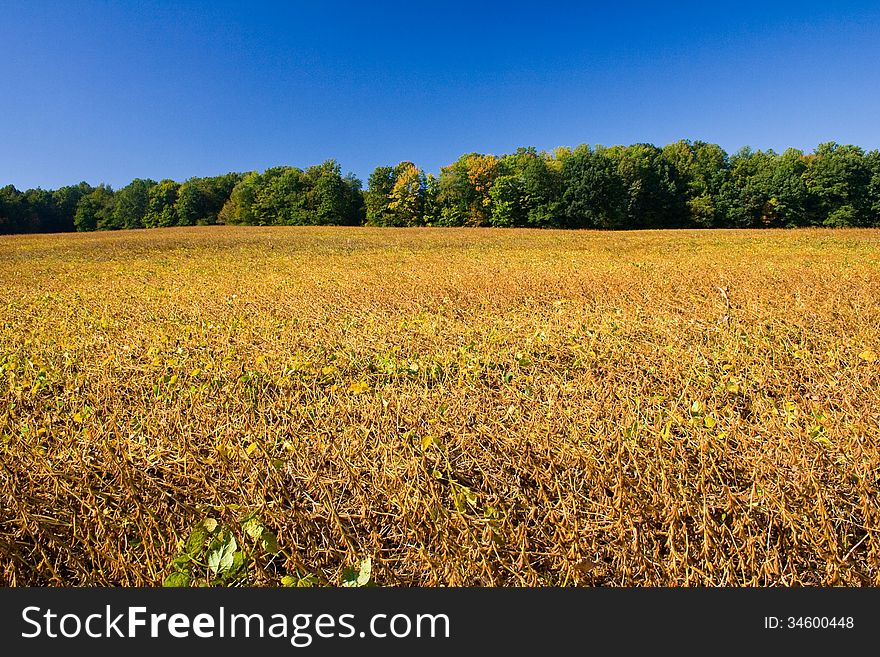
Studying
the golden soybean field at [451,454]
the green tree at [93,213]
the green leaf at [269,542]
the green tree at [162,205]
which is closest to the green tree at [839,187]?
the golden soybean field at [451,454]

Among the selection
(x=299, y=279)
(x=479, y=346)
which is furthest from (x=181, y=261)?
(x=479, y=346)

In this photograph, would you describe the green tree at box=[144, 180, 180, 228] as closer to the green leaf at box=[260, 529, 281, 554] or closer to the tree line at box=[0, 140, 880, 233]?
the tree line at box=[0, 140, 880, 233]

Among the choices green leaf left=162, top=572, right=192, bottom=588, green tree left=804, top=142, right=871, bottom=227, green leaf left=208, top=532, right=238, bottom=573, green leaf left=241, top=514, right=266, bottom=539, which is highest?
green tree left=804, top=142, right=871, bottom=227

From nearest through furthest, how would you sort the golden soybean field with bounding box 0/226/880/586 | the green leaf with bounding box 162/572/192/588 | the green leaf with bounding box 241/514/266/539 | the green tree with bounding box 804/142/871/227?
the green leaf with bounding box 162/572/192/588 < the golden soybean field with bounding box 0/226/880/586 < the green leaf with bounding box 241/514/266/539 < the green tree with bounding box 804/142/871/227

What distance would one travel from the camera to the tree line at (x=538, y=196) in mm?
47812

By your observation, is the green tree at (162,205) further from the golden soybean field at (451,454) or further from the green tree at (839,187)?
the green tree at (839,187)

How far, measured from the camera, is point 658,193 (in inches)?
2000

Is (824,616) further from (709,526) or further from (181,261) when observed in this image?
(181,261)

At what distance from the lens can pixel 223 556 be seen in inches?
68.2

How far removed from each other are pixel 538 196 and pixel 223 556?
51521mm

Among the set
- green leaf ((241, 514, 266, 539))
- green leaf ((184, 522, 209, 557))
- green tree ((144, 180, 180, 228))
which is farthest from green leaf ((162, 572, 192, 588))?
green tree ((144, 180, 180, 228))

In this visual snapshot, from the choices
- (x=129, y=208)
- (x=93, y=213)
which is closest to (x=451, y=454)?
(x=129, y=208)

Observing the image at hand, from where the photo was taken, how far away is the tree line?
47812mm

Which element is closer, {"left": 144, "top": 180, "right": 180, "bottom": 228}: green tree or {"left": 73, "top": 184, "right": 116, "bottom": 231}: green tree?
{"left": 144, "top": 180, "right": 180, "bottom": 228}: green tree
